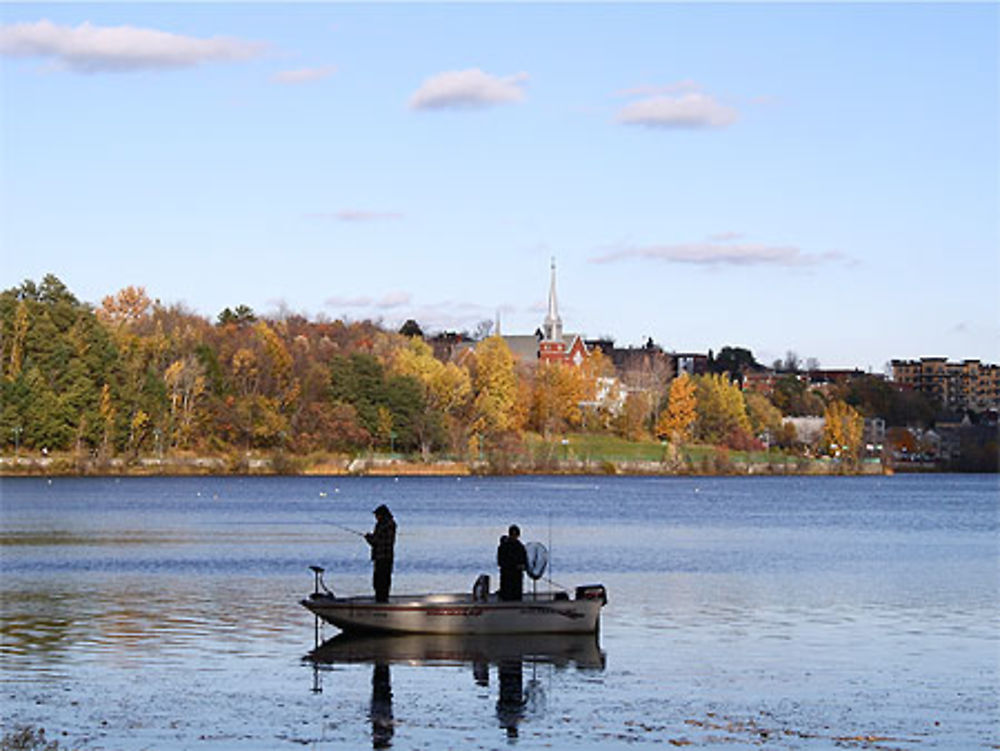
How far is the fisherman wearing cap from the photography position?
97.7 ft

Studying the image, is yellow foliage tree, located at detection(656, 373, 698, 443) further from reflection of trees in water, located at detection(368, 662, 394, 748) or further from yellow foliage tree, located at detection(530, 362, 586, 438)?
reflection of trees in water, located at detection(368, 662, 394, 748)

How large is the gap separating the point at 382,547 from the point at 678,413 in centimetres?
15583

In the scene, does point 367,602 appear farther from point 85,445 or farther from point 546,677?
point 85,445

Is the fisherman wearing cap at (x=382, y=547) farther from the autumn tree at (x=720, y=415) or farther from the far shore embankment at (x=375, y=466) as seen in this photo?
the autumn tree at (x=720, y=415)

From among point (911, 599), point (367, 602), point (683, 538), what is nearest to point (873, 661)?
point (367, 602)

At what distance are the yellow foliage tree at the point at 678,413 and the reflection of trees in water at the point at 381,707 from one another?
515ft

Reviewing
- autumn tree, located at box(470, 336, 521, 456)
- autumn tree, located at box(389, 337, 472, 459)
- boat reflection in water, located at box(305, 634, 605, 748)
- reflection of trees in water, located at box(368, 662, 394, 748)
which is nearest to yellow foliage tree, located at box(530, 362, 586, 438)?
autumn tree, located at box(470, 336, 521, 456)

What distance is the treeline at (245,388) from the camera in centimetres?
12388

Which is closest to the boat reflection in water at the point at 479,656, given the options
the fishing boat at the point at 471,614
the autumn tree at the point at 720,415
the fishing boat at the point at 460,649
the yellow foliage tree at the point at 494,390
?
the fishing boat at the point at 460,649

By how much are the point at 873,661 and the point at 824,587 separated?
15014mm

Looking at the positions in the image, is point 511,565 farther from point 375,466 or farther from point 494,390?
point 494,390

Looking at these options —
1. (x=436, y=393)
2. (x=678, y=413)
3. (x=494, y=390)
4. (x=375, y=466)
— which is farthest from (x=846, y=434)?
(x=375, y=466)

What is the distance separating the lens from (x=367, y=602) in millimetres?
30766

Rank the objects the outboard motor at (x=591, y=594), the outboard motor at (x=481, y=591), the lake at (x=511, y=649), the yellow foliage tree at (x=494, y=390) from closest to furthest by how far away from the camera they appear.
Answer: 1. the lake at (x=511, y=649)
2. the outboard motor at (x=481, y=591)
3. the outboard motor at (x=591, y=594)
4. the yellow foliage tree at (x=494, y=390)
